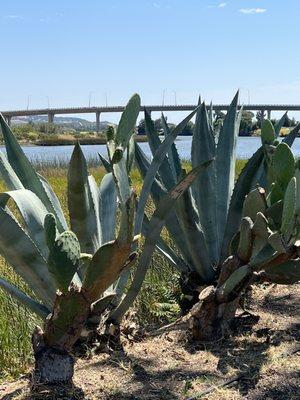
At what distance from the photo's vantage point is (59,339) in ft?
6.95

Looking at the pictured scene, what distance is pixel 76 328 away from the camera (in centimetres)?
211

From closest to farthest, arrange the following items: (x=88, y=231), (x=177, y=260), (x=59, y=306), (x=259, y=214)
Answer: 1. (x=59, y=306)
2. (x=259, y=214)
3. (x=88, y=231)
4. (x=177, y=260)

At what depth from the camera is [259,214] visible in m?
2.33

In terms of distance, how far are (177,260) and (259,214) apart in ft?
3.24

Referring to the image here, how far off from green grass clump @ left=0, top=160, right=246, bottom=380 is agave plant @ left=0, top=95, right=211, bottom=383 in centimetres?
33

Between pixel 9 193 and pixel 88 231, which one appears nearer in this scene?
pixel 9 193

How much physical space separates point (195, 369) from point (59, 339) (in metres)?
0.60

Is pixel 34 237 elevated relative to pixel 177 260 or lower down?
elevated

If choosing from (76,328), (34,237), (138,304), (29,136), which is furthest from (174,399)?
(29,136)

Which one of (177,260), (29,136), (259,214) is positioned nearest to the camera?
(259,214)

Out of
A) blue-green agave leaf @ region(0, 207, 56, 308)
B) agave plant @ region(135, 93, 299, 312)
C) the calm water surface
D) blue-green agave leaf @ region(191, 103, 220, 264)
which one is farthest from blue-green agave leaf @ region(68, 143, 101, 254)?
the calm water surface

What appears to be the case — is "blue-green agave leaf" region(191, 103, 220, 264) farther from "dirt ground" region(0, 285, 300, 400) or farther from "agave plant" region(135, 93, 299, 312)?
"dirt ground" region(0, 285, 300, 400)

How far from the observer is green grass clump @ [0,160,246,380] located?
2613mm

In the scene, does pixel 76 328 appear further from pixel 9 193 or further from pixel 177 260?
pixel 177 260
